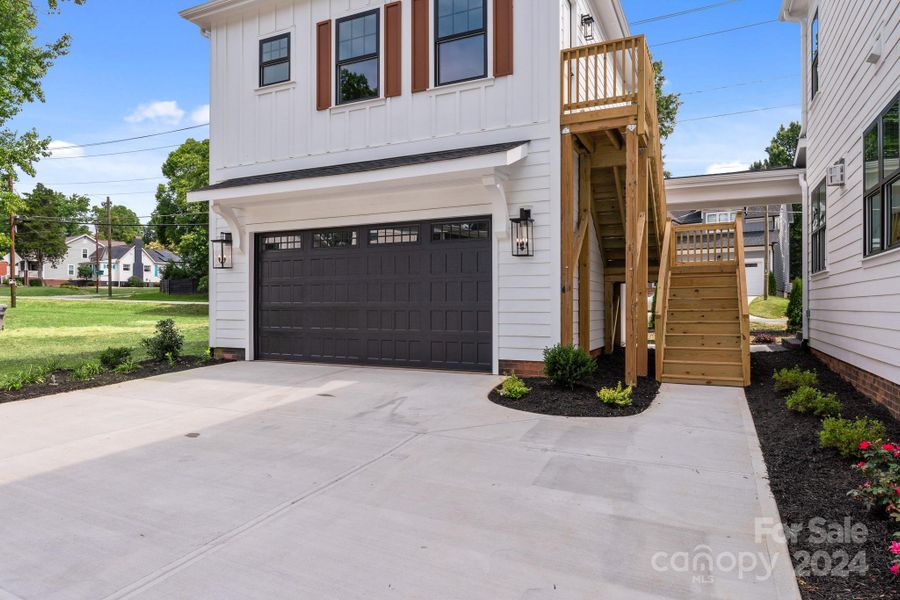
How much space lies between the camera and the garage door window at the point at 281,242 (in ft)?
29.7

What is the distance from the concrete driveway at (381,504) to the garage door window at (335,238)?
12.4ft

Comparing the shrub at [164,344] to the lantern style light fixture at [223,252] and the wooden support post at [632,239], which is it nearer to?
the lantern style light fixture at [223,252]

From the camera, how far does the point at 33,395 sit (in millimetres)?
6207

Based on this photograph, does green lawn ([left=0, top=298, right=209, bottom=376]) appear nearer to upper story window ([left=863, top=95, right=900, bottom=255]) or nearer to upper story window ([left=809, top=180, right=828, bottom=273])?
upper story window ([left=863, top=95, right=900, bottom=255])

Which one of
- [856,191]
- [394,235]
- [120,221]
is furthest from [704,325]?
[120,221]

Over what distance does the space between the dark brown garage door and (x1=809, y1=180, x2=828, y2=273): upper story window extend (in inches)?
211

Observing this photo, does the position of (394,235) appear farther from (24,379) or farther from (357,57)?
(24,379)

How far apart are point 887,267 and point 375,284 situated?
638 cm

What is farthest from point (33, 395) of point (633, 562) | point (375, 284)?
point (633, 562)

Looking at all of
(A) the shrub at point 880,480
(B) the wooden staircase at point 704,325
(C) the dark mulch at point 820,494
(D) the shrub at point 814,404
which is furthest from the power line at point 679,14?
(A) the shrub at point 880,480

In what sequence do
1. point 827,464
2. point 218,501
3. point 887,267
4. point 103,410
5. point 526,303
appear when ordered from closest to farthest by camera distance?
point 218,501
point 827,464
point 887,267
point 103,410
point 526,303

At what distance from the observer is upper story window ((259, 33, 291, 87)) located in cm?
888

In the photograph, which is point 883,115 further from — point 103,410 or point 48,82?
point 48,82

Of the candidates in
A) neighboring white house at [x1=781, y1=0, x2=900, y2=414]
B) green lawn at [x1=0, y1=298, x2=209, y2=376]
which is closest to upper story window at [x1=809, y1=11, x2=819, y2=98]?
neighboring white house at [x1=781, y1=0, x2=900, y2=414]
